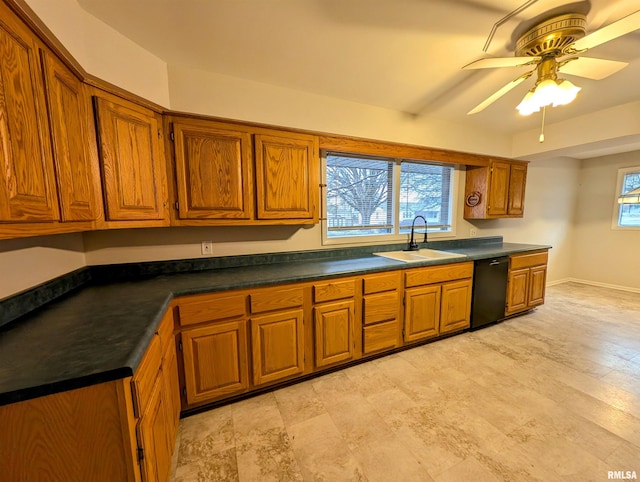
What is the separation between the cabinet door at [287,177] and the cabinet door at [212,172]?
0.10 m

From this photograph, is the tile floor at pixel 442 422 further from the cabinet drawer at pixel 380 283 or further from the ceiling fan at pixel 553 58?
the ceiling fan at pixel 553 58

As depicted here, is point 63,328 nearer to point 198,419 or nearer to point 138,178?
point 138,178

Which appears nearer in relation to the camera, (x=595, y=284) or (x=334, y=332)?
(x=334, y=332)

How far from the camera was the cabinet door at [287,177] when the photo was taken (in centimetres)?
204

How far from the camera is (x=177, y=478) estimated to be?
4.35 feet

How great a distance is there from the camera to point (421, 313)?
252cm

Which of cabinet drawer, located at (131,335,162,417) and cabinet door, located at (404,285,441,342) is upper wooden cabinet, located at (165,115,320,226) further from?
cabinet door, located at (404,285,441,342)

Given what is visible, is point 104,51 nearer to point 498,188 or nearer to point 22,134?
point 22,134

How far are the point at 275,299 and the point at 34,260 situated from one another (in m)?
1.32

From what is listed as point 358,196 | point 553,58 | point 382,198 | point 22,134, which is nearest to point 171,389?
point 22,134

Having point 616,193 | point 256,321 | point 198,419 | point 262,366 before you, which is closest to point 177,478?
point 198,419

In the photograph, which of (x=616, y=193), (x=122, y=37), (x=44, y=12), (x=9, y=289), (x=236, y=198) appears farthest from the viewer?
(x=616, y=193)

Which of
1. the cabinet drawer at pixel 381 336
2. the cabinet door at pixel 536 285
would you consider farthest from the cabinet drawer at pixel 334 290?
the cabinet door at pixel 536 285

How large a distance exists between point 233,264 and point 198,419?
1117mm
